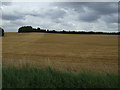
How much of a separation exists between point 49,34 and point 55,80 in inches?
281

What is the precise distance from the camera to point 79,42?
10.4 m

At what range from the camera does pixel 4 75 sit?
3305 mm

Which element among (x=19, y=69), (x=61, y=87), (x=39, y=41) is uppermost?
(x=39, y=41)

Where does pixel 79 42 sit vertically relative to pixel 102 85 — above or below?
above

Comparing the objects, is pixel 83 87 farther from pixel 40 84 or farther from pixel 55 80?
pixel 40 84

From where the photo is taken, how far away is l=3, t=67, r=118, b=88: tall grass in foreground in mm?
2902

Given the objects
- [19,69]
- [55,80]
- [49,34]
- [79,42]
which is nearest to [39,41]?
[49,34]

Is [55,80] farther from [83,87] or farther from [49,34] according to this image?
[49,34]

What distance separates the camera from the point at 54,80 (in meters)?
3.02

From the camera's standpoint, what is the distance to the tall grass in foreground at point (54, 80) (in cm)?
290

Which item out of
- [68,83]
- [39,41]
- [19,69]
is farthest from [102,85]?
[39,41]

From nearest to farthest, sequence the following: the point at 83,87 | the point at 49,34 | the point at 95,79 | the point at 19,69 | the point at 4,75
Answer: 1. the point at 83,87
2. the point at 95,79
3. the point at 4,75
4. the point at 19,69
5. the point at 49,34

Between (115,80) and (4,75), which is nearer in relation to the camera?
(115,80)

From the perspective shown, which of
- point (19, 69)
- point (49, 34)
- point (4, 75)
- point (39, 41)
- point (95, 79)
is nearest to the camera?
point (95, 79)
